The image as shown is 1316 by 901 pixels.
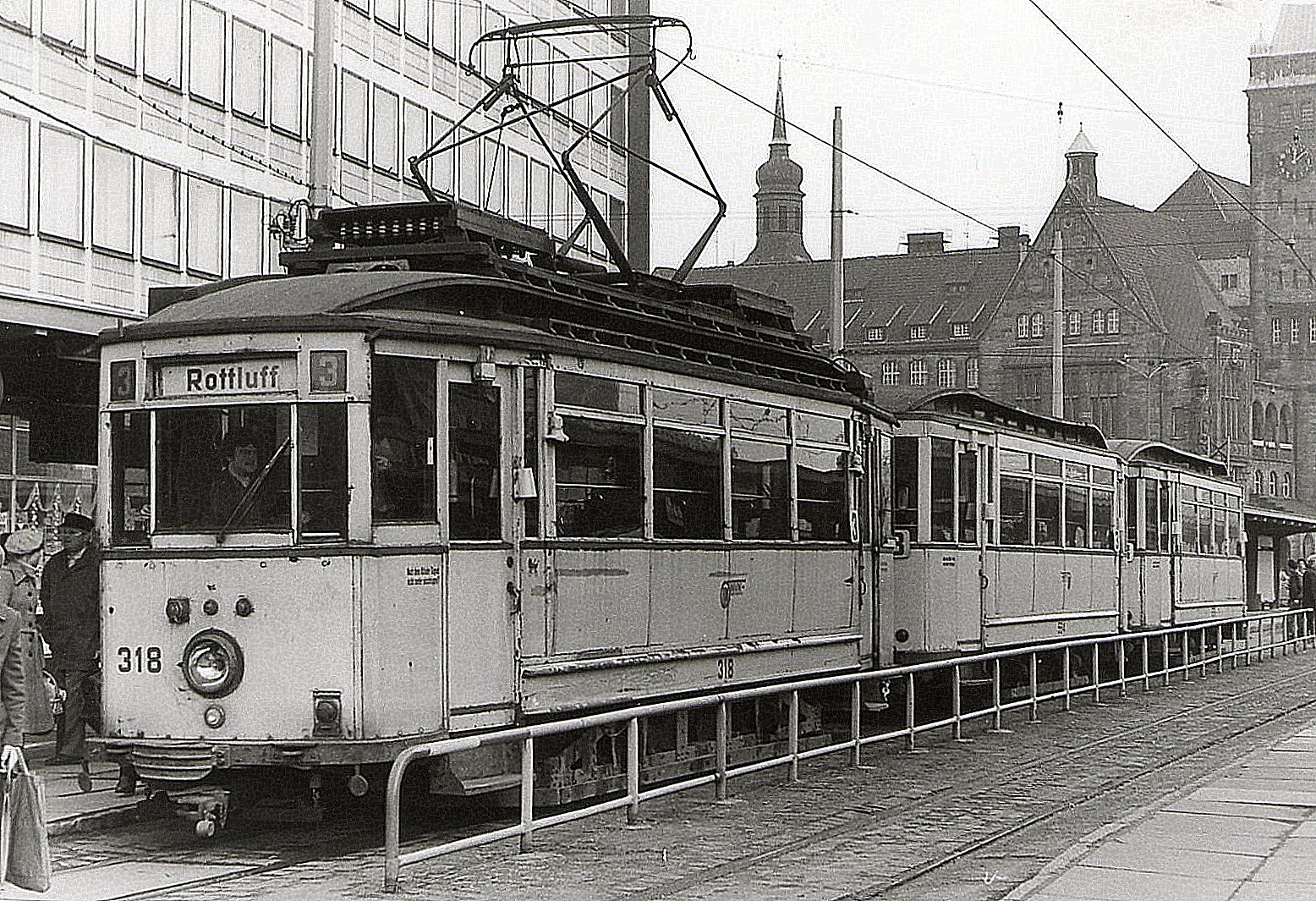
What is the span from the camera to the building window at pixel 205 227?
31312 mm

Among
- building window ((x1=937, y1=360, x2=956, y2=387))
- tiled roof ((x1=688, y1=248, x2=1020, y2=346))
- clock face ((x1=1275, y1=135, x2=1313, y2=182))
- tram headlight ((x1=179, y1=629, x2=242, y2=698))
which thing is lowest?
tram headlight ((x1=179, y1=629, x2=242, y2=698))

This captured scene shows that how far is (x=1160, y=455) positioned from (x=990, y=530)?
9.37 metres

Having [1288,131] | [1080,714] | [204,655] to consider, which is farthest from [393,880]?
[1288,131]

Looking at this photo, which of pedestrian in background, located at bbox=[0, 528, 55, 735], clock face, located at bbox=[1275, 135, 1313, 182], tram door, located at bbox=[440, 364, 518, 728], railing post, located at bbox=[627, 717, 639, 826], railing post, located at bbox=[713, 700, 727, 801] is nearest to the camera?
tram door, located at bbox=[440, 364, 518, 728]

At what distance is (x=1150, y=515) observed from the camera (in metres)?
29.6

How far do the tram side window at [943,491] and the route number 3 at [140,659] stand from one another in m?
11.2

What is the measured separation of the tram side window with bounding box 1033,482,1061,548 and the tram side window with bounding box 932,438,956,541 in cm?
266

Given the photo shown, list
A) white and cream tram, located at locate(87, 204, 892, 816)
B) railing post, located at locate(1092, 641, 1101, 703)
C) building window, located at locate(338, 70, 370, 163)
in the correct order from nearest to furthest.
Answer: white and cream tram, located at locate(87, 204, 892, 816)
railing post, located at locate(1092, 641, 1101, 703)
building window, located at locate(338, 70, 370, 163)

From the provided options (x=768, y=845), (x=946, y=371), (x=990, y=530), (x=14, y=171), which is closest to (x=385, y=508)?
(x=768, y=845)

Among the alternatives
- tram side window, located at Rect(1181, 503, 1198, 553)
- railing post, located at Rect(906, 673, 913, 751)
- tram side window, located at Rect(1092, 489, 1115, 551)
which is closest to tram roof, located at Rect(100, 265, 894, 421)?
railing post, located at Rect(906, 673, 913, 751)

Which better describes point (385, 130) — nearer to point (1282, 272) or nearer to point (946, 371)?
point (946, 371)

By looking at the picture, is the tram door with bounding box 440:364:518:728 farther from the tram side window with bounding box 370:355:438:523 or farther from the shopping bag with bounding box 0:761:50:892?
the shopping bag with bounding box 0:761:50:892

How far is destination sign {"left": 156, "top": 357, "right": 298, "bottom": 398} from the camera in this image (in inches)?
455

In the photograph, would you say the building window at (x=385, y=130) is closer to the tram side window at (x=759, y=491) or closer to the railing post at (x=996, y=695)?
the railing post at (x=996, y=695)
